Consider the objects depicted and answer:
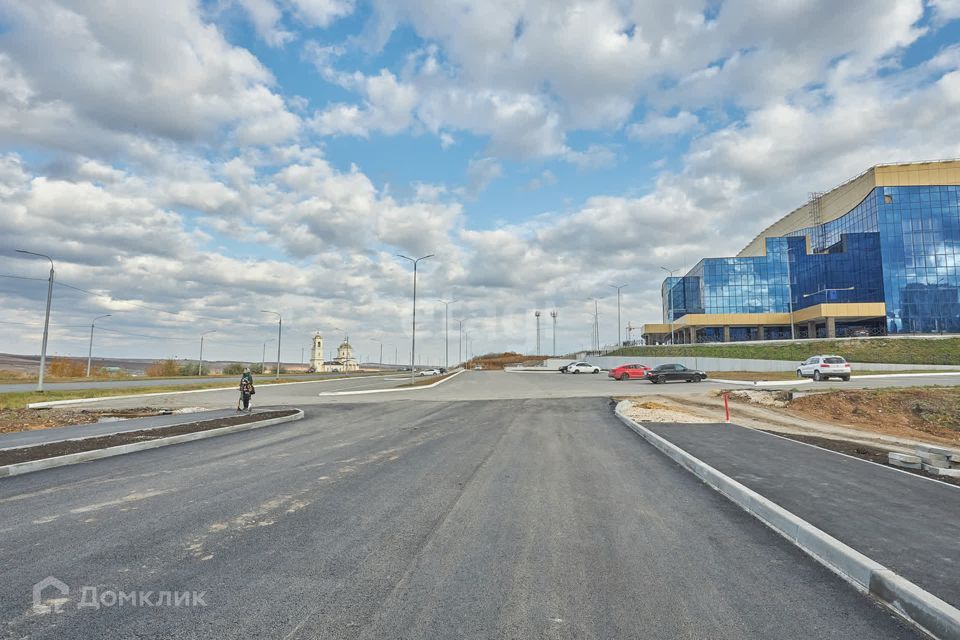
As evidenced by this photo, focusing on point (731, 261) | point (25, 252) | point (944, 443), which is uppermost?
point (731, 261)

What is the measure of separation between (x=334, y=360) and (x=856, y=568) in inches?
6469

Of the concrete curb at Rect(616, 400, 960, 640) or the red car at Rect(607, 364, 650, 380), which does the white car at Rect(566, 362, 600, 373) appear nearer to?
the red car at Rect(607, 364, 650, 380)

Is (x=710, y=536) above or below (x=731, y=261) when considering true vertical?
below

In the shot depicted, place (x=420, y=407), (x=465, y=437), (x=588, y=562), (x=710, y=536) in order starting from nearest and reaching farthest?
(x=588, y=562)
(x=710, y=536)
(x=465, y=437)
(x=420, y=407)

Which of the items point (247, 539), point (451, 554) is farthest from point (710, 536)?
point (247, 539)

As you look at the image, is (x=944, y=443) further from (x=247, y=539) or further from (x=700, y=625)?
(x=247, y=539)

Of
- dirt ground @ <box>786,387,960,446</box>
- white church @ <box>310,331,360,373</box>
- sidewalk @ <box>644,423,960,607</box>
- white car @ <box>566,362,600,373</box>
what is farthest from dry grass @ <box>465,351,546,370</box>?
sidewalk @ <box>644,423,960,607</box>

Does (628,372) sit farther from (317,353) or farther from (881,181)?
(317,353)

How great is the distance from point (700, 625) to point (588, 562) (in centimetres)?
122

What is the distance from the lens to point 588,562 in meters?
4.46

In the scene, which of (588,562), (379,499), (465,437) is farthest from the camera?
(465,437)

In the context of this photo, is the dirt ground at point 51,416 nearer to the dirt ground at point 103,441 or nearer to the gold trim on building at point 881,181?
the dirt ground at point 103,441

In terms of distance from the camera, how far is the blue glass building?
64.8 metres

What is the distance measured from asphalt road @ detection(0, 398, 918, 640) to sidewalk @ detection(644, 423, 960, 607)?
716 mm
